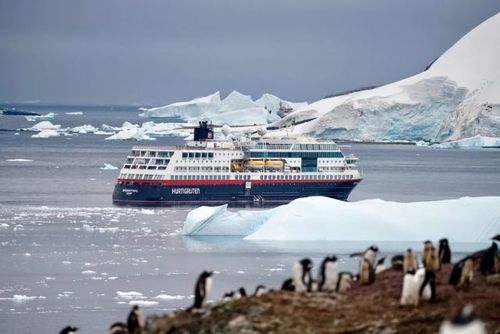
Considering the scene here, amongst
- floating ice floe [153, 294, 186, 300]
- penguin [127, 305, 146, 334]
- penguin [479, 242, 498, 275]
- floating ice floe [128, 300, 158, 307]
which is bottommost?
floating ice floe [128, 300, 158, 307]

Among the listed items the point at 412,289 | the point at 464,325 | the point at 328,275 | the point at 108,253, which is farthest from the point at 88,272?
the point at 464,325

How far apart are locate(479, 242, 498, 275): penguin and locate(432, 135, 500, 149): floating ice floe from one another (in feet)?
253

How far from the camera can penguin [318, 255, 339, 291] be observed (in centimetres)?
1332

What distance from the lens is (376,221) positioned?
34031mm

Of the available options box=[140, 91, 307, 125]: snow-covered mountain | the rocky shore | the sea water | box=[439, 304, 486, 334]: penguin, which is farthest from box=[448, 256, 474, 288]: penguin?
box=[140, 91, 307, 125]: snow-covered mountain

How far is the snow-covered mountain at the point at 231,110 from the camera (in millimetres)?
129750

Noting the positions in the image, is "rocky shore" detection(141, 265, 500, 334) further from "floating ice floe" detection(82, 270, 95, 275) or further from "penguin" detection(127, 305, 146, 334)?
"floating ice floe" detection(82, 270, 95, 275)

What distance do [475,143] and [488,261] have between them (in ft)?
262

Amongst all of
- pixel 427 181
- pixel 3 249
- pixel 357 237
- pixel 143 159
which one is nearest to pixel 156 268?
pixel 3 249

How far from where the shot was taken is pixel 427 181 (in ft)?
210

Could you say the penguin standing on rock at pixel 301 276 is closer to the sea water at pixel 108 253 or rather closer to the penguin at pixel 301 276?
the penguin at pixel 301 276

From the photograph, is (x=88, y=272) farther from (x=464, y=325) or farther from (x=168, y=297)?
(x=464, y=325)

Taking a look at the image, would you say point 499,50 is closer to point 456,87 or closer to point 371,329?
point 456,87

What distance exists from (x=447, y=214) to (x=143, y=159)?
19630 mm
